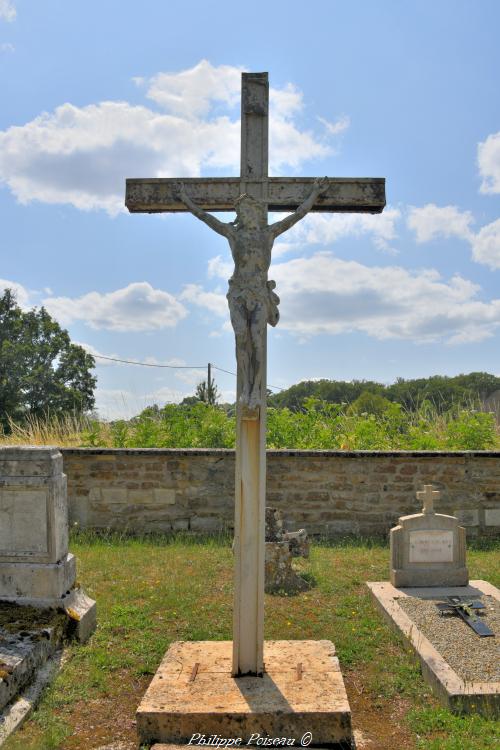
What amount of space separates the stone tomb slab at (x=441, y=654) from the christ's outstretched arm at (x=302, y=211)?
304 centimetres

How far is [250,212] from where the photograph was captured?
3.68m

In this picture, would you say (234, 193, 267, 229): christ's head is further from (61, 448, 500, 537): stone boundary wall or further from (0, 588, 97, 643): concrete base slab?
(61, 448, 500, 537): stone boundary wall

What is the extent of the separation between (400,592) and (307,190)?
400 centimetres

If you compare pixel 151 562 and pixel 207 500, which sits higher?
pixel 207 500

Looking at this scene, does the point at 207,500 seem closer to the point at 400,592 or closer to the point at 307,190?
the point at 400,592

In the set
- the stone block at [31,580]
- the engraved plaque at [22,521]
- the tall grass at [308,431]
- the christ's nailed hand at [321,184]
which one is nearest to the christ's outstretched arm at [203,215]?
the christ's nailed hand at [321,184]

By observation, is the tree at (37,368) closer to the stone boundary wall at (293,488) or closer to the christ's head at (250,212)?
the stone boundary wall at (293,488)

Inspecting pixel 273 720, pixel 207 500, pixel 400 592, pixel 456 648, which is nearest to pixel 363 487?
pixel 207 500

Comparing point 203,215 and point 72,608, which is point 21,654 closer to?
point 72,608

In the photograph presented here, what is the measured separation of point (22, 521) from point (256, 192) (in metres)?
3.18

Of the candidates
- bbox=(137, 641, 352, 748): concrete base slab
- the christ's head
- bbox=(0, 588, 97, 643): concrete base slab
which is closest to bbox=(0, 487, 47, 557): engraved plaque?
bbox=(0, 588, 97, 643): concrete base slab

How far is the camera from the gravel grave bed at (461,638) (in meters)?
4.29

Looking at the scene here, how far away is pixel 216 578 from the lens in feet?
22.1

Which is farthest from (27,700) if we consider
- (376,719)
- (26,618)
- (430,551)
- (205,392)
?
(205,392)
